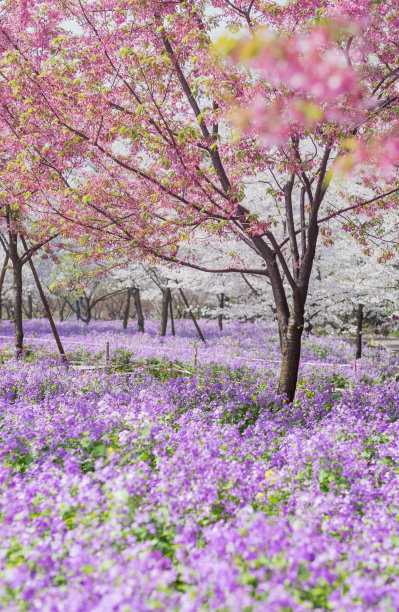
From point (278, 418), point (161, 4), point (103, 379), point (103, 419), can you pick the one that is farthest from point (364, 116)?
point (103, 379)

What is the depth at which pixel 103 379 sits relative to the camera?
10.7 metres

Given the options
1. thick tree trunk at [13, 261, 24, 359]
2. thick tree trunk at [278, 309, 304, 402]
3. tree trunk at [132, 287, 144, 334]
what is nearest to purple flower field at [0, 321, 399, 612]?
thick tree trunk at [278, 309, 304, 402]

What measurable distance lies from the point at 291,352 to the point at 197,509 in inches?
203

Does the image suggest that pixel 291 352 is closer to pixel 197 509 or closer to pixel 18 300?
pixel 197 509

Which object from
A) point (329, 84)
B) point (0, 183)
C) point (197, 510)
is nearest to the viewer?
point (197, 510)

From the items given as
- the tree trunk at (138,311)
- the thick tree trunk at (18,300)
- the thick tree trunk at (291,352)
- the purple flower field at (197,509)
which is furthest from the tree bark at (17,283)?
the tree trunk at (138,311)

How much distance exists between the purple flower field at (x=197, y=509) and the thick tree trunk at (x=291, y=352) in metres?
0.44

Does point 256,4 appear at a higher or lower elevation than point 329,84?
higher

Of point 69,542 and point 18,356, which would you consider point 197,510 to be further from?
point 18,356

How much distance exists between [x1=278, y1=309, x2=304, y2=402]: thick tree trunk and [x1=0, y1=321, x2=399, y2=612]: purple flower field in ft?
1.44

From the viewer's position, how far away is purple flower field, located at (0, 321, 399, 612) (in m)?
3.08

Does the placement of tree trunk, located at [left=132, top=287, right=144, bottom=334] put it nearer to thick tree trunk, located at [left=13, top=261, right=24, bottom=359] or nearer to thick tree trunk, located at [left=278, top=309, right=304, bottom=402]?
thick tree trunk, located at [left=13, top=261, right=24, bottom=359]

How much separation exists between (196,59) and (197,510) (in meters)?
6.06

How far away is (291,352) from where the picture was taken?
358 inches
